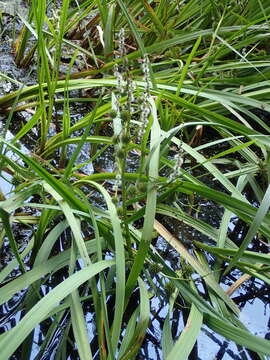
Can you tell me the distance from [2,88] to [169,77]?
646 millimetres

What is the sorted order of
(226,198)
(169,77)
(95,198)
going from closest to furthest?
(226,198) < (95,198) < (169,77)

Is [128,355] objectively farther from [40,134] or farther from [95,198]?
[40,134]

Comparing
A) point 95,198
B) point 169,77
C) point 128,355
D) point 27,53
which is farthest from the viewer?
point 27,53

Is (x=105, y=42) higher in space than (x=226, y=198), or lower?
higher

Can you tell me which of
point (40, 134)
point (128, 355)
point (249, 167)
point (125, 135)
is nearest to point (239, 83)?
point (249, 167)

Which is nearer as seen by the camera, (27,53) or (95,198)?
(95,198)

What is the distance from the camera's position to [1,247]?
4.50 ft

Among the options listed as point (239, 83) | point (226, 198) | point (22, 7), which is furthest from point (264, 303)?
point (22, 7)

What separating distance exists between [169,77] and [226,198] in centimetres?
88

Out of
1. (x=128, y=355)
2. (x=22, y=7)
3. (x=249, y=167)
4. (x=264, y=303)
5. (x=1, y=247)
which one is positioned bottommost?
(x=128, y=355)

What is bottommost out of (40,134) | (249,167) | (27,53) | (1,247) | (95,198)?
(1,247)

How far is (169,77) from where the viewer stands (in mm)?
2031

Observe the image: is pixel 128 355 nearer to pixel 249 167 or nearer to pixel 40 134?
pixel 249 167

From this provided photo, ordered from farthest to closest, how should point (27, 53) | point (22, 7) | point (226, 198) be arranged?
1. point (22, 7)
2. point (27, 53)
3. point (226, 198)
